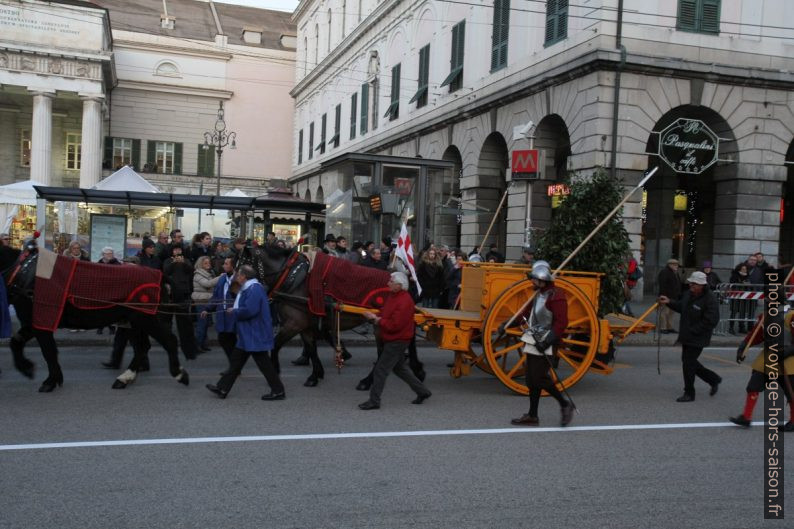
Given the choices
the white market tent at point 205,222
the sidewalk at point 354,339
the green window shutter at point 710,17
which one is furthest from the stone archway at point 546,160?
the white market tent at point 205,222

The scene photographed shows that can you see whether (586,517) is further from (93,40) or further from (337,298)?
(93,40)

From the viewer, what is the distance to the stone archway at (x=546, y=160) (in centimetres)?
2261

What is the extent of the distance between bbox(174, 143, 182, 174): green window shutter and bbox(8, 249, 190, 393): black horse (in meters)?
49.3

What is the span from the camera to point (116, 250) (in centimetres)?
1709

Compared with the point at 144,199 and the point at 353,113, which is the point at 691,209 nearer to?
the point at 144,199

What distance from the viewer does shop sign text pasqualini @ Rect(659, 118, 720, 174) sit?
20484 mm

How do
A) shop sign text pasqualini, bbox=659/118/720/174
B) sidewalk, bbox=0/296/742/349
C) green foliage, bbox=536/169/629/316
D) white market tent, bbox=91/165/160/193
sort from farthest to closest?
shop sign text pasqualini, bbox=659/118/720/174 → white market tent, bbox=91/165/160/193 → sidewalk, bbox=0/296/742/349 → green foliage, bbox=536/169/629/316

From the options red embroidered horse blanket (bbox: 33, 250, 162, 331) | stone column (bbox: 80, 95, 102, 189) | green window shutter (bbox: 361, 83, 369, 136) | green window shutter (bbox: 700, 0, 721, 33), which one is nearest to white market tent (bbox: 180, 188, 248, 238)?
red embroidered horse blanket (bbox: 33, 250, 162, 331)

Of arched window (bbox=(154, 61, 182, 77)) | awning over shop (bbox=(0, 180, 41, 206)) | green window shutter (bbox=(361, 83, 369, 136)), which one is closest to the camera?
awning over shop (bbox=(0, 180, 41, 206))

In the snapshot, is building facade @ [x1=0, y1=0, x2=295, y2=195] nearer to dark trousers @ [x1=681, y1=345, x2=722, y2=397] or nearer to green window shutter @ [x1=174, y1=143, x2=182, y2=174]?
green window shutter @ [x1=174, y1=143, x2=182, y2=174]

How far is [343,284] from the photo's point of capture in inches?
381

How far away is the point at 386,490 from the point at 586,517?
143cm

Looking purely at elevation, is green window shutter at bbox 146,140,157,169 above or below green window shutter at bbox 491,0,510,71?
below

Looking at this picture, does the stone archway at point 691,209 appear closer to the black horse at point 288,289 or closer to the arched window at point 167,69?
the black horse at point 288,289
